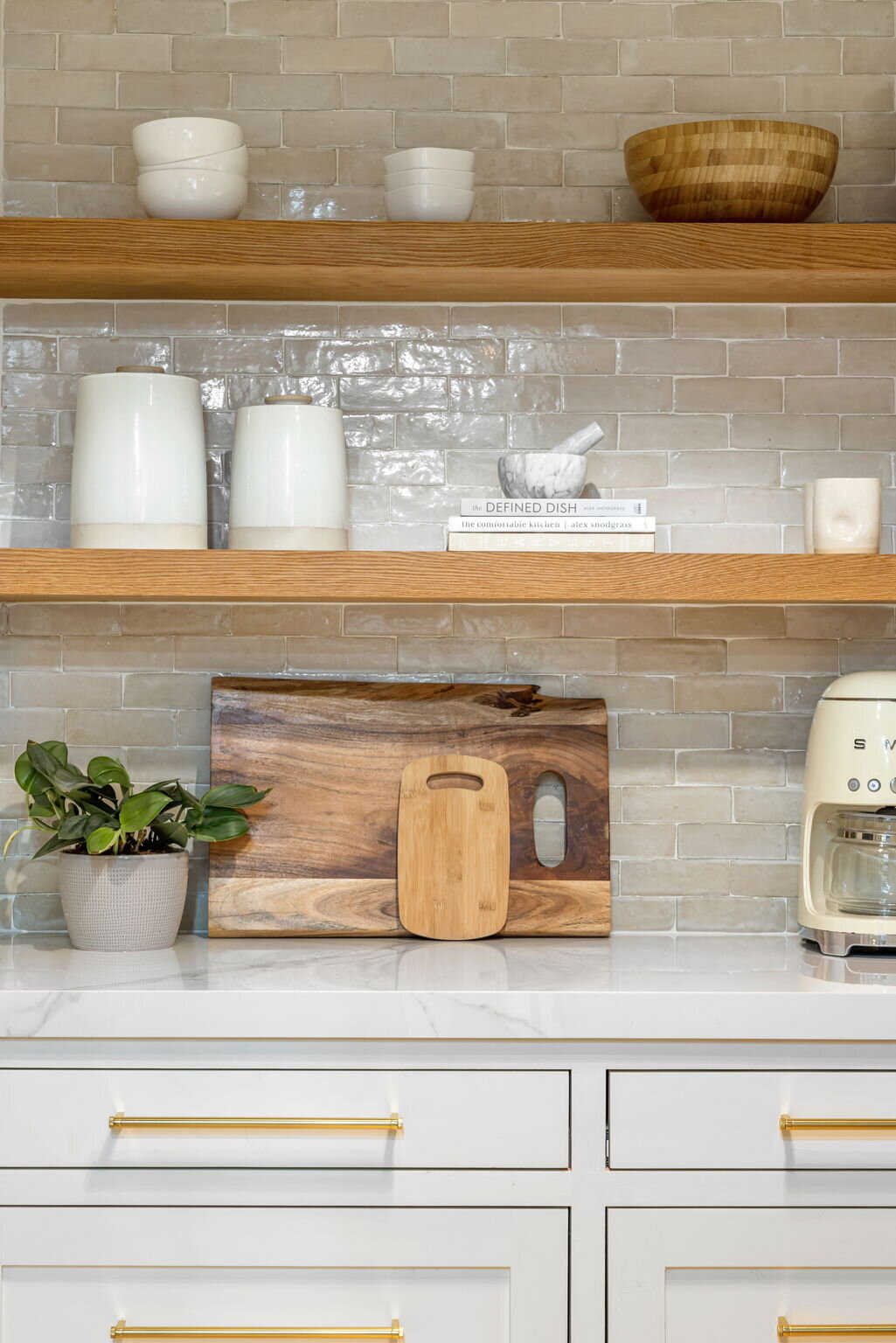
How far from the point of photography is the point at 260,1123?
1.76 meters

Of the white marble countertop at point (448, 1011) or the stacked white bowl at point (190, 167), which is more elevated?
the stacked white bowl at point (190, 167)

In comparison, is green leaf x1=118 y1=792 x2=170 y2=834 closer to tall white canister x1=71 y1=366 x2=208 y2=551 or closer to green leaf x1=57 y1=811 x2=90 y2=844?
green leaf x1=57 y1=811 x2=90 y2=844

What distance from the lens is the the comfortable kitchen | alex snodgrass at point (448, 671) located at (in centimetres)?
175

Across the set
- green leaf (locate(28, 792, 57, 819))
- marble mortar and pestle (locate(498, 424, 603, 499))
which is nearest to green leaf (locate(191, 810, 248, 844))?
green leaf (locate(28, 792, 57, 819))

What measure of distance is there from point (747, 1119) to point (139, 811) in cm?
98

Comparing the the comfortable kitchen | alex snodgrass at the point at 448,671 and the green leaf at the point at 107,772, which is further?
the green leaf at the point at 107,772

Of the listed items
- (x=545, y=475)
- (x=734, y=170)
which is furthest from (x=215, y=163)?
(x=734, y=170)

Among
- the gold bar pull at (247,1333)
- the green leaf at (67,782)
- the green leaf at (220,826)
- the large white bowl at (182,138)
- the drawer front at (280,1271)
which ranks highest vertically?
the large white bowl at (182,138)

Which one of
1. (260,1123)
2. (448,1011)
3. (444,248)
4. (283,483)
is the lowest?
(260,1123)

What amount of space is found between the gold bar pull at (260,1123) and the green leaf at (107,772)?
0.54 m

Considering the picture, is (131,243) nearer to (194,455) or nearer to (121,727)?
(194,455)

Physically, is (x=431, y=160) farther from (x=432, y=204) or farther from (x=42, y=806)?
(x=42, y=806)

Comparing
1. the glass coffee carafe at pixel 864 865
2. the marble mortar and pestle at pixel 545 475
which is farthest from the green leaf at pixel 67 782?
the glass coffee carafe at pixel 864 865

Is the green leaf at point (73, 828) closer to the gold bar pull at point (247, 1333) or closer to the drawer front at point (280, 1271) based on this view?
the drawer front at point (280, 1271)
